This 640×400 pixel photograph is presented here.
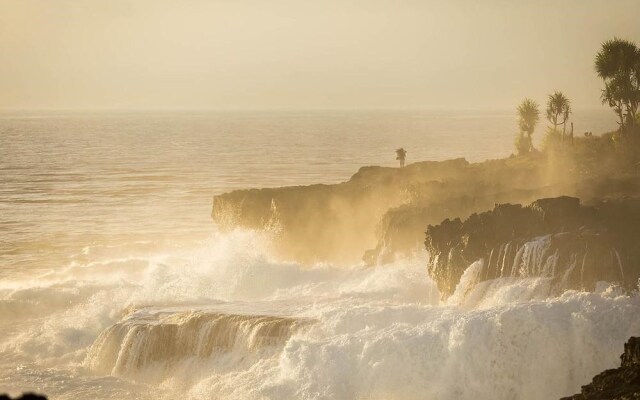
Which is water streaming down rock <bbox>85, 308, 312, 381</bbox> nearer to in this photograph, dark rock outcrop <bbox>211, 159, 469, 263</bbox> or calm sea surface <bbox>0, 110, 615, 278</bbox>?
dark rock outcrop <bbox>211, 159, 469, 263</bbox>

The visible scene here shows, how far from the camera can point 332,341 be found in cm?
3606

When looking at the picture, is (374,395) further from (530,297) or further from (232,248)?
(232,248)

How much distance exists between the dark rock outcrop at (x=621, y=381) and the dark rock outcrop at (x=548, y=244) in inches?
491

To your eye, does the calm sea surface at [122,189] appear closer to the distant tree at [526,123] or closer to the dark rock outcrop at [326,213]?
the dark rock outcrop at [326,213]

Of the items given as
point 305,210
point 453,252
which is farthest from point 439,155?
point 453,252

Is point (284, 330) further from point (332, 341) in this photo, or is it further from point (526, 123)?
point (526, 123)

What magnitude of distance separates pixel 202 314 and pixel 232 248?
2118 cm

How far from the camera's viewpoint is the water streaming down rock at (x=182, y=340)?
37.9 meters

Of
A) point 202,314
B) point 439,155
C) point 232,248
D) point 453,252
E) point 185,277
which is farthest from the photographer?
point 439,155

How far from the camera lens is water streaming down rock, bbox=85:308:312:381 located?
37938mm

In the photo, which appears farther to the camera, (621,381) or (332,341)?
(332,341)

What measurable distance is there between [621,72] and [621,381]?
4696 centimetres

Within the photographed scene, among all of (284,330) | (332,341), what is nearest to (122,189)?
(284,330)

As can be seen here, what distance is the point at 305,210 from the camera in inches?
2467
